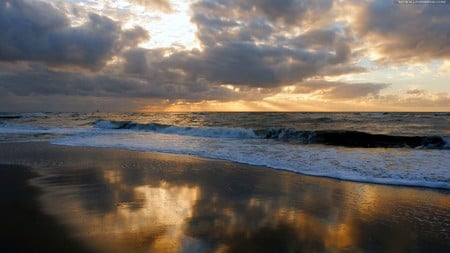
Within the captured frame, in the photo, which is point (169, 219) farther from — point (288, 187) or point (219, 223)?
point (288, 187)

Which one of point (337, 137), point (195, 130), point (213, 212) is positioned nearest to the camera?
point (213, 212)

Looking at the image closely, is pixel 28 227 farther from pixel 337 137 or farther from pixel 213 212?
pixel 337 137

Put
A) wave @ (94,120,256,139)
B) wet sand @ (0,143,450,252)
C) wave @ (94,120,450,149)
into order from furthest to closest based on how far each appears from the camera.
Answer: wave @ (94,120,256,139) → wave @ (94,120,450,149) → wet sand @ (0,143,450,252)

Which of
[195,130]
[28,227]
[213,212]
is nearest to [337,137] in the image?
[195,130]

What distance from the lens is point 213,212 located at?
18.6 ft

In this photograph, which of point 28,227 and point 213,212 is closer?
point 28,227

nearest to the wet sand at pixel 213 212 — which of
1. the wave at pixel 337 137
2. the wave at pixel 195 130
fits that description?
the wave at pixel 337 137

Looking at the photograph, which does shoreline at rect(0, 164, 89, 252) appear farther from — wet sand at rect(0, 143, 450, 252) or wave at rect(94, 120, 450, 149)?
wave at rect(94, 120, 450, 149)

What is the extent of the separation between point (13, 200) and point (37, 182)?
64.2 inches

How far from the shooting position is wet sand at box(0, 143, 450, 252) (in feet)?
14.3

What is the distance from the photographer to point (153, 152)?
13836mm

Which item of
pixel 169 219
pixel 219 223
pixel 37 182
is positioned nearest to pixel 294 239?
pixel 219 223

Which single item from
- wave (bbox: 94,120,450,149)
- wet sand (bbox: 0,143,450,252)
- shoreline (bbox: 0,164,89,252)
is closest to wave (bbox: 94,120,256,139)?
wave (bbox: 94,120,450,149)

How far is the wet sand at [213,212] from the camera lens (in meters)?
4.37
